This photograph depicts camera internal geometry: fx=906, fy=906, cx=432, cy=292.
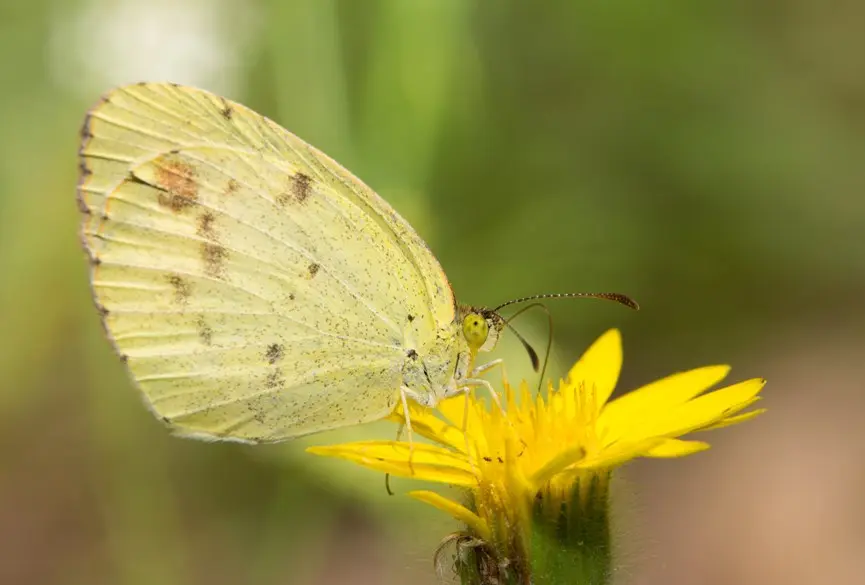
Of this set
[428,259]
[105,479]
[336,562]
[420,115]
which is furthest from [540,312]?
[105,479]

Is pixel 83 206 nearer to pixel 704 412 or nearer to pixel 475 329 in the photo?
pixel 475 329

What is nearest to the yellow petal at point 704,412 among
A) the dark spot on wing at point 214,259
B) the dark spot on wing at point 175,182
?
the dark spot on wing at point 214,259

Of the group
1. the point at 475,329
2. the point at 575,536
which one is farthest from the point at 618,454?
the point at 475,329

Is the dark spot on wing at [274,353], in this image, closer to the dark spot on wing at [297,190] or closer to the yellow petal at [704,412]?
the dark spot on wing at [297,190]

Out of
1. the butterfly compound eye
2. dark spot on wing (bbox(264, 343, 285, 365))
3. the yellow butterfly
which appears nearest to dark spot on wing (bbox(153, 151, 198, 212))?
the yellow butterfly

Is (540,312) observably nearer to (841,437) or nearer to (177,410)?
(841,437)
